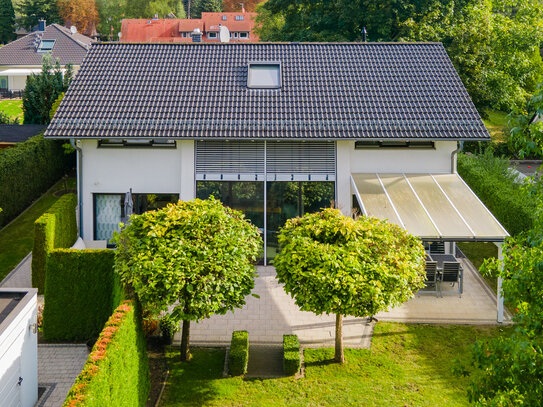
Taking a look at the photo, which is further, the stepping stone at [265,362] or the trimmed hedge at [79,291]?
the trimmed hedge at [79,291]

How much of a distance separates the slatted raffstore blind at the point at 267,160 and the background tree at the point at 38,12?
73.7 m

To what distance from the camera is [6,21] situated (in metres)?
81.9

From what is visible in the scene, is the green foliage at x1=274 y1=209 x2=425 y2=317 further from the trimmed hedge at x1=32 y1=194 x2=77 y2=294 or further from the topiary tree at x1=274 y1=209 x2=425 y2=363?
the trimmed hedge at x1=32 y1=194 x2=77 y2=294

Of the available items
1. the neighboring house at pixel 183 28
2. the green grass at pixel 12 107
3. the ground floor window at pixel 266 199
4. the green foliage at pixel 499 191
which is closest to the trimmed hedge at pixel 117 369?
the ground floor window at pixel 266 199

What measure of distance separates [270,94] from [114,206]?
21.3ft

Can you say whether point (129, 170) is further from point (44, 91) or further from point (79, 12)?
point (79, 12)

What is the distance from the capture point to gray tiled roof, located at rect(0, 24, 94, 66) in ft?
203

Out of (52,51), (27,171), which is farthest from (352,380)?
(52,51)

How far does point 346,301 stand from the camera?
40.7 feet

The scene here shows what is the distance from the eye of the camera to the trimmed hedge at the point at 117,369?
9.44 meters

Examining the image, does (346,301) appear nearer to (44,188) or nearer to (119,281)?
(119,281)

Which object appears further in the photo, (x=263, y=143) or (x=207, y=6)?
(x=207, y=6)

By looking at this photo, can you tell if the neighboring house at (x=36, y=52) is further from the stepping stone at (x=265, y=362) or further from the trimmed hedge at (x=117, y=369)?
the trimmed hedge at (x=117, y=369)

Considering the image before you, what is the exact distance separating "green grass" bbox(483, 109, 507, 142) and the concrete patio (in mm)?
22751
